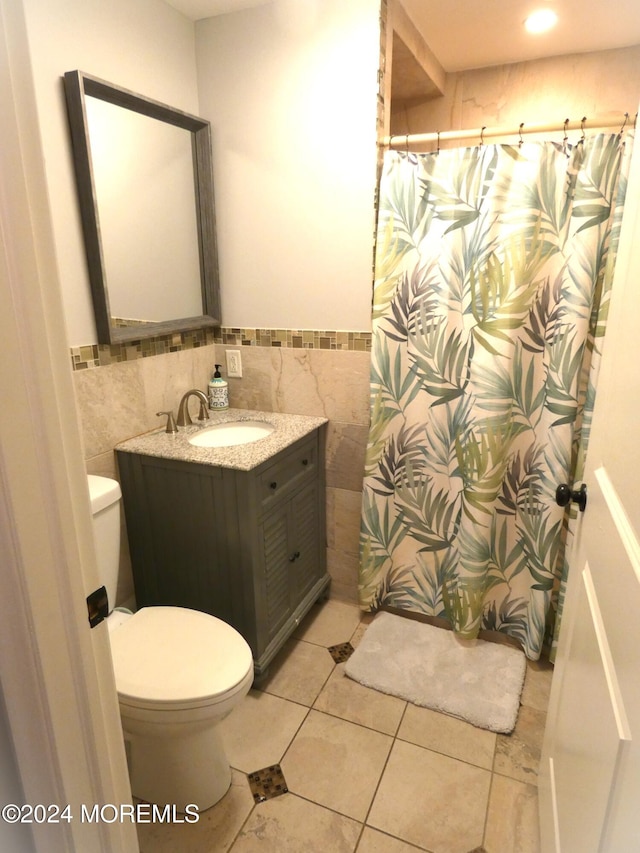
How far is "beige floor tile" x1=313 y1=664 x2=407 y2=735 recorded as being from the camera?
1690 millimetres

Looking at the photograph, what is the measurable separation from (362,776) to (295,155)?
210cm

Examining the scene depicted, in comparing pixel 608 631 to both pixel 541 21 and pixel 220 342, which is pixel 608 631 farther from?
pixel 541 21

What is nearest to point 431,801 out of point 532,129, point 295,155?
point 532,129

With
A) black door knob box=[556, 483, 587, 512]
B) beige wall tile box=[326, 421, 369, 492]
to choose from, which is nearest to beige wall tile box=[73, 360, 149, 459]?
beige wall tile box=[326, 421, 369, 492]

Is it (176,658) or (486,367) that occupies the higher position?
(486,367)

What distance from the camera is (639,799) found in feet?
2.07

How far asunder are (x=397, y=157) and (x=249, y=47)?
72 cm

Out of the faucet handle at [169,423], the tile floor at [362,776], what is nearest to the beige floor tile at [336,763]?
the tile floor at [362,776]

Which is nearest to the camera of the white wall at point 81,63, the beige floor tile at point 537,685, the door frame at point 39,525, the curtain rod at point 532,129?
the door frame at point 39,525

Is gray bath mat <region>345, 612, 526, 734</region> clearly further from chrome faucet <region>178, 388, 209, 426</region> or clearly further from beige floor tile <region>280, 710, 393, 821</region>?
chrome faucet <region>178, 388, 209, 426</region>

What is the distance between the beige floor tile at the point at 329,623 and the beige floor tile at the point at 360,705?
226mm

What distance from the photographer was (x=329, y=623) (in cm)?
217

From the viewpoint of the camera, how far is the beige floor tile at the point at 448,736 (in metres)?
1.57

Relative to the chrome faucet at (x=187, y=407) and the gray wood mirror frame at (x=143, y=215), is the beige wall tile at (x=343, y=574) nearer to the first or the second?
the chrome faucet at (x=187, y=407)
